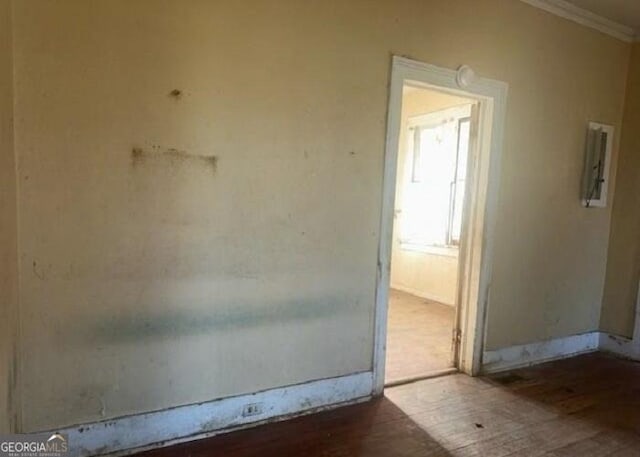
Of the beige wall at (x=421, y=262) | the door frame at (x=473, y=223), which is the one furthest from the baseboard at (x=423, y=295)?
the door frame at (x=473, y=223)

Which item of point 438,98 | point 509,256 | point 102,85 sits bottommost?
point 509,256

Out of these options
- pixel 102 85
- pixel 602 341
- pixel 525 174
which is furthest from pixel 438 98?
pixel 102 85

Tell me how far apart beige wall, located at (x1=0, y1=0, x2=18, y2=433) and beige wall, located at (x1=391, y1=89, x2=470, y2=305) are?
4.05 metres

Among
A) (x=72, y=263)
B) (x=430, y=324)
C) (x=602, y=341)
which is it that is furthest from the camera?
(x=430, y=324)

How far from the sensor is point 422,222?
19.2 ft

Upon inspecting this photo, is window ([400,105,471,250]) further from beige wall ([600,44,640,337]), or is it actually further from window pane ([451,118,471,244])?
beige wall ([600,44,640,337])

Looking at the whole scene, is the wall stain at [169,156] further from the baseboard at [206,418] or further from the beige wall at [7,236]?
the baseboard at [206,418]

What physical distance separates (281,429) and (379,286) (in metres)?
1.00

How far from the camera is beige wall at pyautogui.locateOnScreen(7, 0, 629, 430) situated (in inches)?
74.9

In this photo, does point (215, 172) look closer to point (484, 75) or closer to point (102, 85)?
point (102, 85)

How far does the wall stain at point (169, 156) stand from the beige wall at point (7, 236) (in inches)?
18.6

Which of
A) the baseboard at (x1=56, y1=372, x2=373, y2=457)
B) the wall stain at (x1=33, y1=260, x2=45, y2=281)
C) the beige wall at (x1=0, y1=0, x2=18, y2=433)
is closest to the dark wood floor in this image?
the baseboard at (x1=56, y1=372, x2=373, y2=457)

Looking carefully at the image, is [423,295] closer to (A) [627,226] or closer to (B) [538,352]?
(B) [538,352]

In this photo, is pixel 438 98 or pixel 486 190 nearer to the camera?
pixel 486 190
